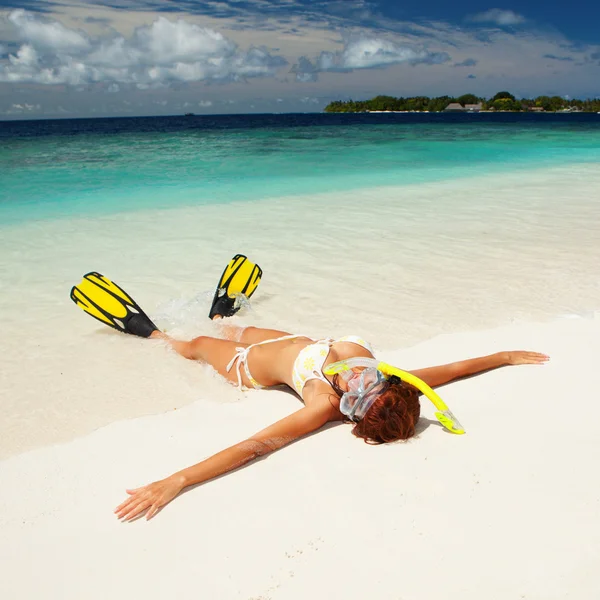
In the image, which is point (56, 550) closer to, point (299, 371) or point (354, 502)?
point (354, 502)

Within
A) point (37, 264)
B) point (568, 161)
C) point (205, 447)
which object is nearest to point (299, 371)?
point (205, 447)

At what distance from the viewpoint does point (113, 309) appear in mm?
4586

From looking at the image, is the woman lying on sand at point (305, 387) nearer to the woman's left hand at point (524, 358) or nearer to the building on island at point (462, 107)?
the woman's left hand at point (524, 358)

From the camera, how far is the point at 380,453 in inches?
109

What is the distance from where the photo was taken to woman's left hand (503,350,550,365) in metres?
3.68

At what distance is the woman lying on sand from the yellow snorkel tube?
48mm

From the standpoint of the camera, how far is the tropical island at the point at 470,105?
399 ft

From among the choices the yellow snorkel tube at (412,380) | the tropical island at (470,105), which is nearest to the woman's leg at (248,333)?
the yellow snorkel tube at (412,380)

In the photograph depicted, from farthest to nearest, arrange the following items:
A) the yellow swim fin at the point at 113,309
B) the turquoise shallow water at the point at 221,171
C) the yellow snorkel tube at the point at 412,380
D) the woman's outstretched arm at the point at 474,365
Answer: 1. the turquoise shallow water at the point at 221,171
2. the yellow swim fin at the point at 113,309
3. the woman's outstretched arm at the point at 474,365
4. the yellow snorkel tube at the point at 412,380

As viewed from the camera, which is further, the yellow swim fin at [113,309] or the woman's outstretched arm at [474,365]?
the yellow swim fin at [113,309]

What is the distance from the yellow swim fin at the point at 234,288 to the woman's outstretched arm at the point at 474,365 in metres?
2.09

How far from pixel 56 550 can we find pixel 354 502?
1231 millimetres

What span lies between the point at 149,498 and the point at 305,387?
1.10 m

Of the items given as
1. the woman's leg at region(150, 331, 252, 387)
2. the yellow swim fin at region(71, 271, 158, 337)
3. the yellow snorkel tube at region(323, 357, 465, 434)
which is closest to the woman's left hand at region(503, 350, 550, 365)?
the yellow snorkel tube at region(323, 357, 465, 434)
